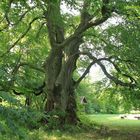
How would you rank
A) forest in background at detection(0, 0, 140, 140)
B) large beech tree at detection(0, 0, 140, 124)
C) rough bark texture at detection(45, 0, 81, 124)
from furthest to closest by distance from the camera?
rough bark texture at detection(45, 0, 81, 124), large beech tree at detection(0, 0, 140, 124), forest in background at detection(0, 0, 140, 140)

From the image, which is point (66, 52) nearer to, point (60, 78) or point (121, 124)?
point (60, 78)

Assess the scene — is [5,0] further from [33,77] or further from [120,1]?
[33,77]

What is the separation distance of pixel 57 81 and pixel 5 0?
8546 millimetres

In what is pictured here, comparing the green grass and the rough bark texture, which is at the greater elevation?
the rough bark texture

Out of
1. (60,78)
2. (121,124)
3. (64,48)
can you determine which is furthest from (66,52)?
(121,124)

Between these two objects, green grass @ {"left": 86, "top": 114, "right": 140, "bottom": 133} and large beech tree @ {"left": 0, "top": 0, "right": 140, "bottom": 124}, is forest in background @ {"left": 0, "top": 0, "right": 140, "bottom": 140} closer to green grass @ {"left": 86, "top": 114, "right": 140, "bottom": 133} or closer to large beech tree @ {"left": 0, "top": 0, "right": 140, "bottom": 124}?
large beech tree @ {"left": 0, "top": 0, "right": 140, "bottom": 124}

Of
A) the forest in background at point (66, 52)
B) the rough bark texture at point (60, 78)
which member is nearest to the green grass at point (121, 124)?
the forest in background at point (66, 52)

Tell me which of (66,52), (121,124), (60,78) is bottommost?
(121,124)

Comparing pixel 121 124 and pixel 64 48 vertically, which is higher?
pixel 64 48

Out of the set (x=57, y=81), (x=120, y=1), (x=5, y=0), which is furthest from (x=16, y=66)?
(x=120, y=1)

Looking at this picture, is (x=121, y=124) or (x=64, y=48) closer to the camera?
(x=64, y=48)

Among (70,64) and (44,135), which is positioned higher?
(70,64)

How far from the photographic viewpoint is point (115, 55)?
68.6 ft

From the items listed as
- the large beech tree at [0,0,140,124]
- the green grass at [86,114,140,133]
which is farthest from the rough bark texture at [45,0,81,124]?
the green grass at [86,114,140,133]
